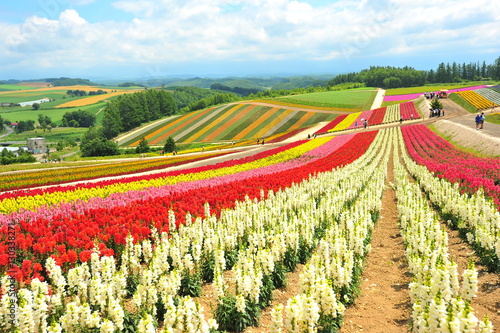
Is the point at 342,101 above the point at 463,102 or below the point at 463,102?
above

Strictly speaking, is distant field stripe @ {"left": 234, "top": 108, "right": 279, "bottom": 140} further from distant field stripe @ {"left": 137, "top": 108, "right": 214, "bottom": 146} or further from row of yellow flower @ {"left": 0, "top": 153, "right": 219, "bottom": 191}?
row of yellow flower @ {"left": 0, "top": 153, "right": 219, "bottom": 191}

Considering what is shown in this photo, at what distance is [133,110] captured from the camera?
12100cm

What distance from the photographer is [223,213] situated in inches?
563

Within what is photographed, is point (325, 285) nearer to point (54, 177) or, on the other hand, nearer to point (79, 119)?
Answer: point (54, 177)

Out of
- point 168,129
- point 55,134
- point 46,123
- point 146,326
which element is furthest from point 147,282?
point 46,123

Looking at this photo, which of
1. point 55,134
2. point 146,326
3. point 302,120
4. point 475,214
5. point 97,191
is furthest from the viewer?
point 55,134

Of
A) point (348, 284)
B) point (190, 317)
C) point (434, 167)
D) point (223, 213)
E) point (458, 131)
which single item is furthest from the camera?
point (458, 131)

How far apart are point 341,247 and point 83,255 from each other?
736 cm

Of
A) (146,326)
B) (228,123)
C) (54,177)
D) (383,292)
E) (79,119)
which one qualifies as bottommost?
(383,292)

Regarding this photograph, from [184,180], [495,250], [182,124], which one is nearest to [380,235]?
[495,250]

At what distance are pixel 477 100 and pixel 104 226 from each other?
91.1m

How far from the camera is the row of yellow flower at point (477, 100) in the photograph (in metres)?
73.1

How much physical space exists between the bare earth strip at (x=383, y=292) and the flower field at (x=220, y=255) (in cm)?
48

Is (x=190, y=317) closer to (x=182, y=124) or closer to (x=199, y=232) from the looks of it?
(x=199, y=232)
